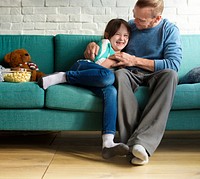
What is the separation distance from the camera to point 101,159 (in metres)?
1.83

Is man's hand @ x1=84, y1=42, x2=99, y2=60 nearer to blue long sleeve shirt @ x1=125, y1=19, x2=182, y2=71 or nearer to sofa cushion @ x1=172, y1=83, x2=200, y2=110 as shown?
blue long sleeve shirt @ x1=125, y1=19, x2=182, y2=71

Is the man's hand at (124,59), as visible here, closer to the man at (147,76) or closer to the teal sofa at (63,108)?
the man at (147,76)

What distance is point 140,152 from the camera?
5.42 feet

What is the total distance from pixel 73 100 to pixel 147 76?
1.50ft

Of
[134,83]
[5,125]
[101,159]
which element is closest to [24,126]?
[5,125]

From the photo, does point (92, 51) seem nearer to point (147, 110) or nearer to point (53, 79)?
point (53, 79)

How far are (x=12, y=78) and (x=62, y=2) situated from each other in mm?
1054

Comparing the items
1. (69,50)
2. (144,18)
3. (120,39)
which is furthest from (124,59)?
(69,50)

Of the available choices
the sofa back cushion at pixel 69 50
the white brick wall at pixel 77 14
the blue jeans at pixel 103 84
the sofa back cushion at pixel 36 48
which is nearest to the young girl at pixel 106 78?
the blue jeans at pixel 103 84

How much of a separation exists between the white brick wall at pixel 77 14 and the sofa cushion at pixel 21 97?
108cm

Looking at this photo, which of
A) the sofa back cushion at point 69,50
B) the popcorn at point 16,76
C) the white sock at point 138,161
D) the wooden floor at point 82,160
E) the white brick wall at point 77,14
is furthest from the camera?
the white brick wall at point 77,14

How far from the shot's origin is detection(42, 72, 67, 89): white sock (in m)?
1.97

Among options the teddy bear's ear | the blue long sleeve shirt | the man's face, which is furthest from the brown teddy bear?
the man's face

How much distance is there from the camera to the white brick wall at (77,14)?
114 inches
